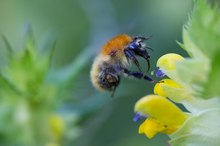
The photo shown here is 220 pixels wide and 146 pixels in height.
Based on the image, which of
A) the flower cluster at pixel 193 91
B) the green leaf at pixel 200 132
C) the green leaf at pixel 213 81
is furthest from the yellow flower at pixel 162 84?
the green leaf at pixel 213 81

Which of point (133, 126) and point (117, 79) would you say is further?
point (133, 126)

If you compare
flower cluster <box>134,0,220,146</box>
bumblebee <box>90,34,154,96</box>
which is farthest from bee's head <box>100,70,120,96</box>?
flower cluster <box>134,0,220,146</box>

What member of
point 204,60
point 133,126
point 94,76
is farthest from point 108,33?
point 204,60

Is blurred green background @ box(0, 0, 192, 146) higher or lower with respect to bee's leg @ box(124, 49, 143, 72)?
higher

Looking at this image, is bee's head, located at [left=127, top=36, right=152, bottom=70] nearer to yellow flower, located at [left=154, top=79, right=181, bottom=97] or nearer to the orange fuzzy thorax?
the orange fuzzy thorax

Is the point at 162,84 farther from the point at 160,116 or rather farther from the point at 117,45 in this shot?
the point at 117,45

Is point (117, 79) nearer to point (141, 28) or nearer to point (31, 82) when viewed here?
point (31, 82)

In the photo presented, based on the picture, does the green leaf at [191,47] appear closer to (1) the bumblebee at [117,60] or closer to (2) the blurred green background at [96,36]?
(1) the bumblebee at [117,60]
